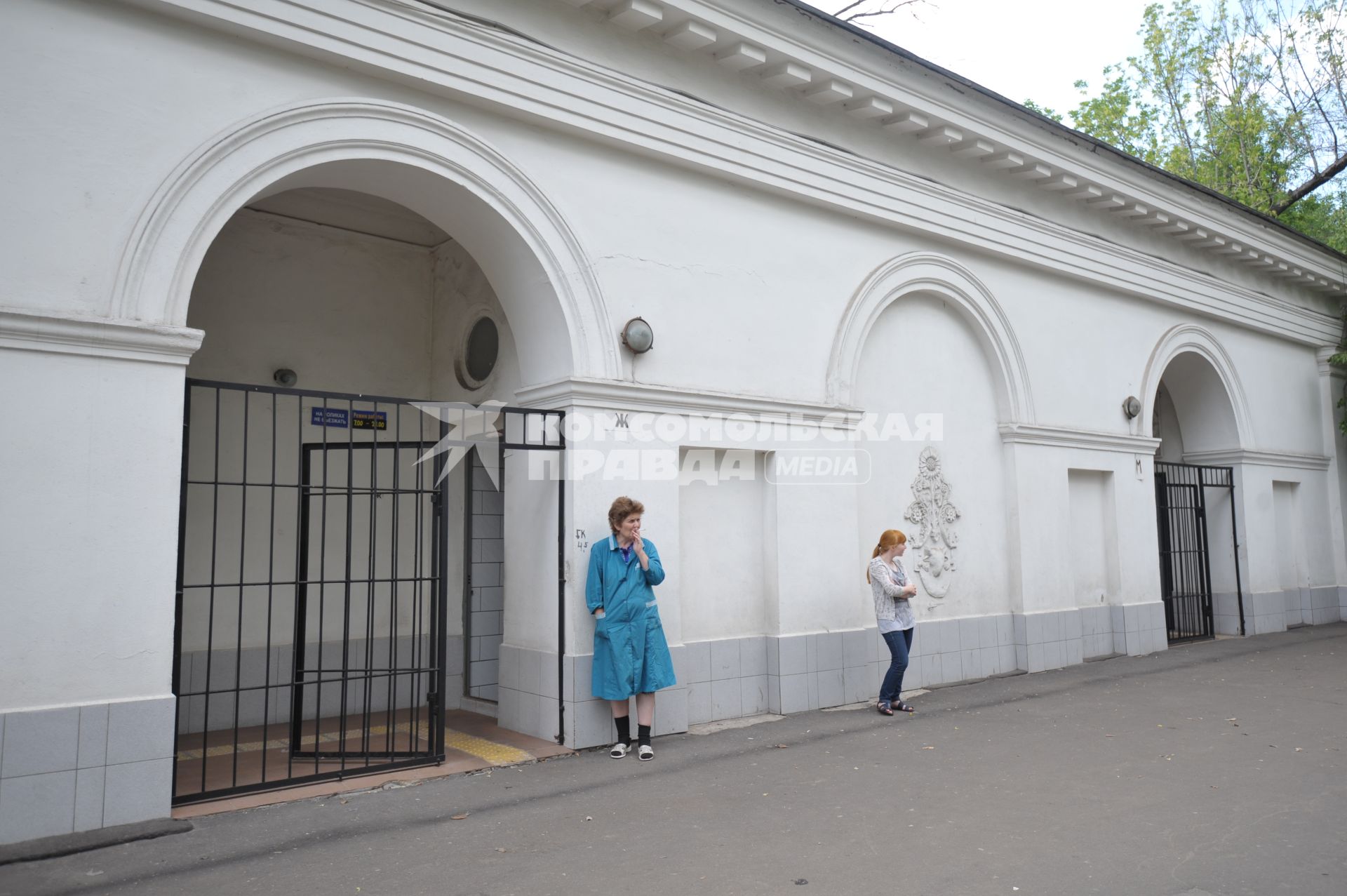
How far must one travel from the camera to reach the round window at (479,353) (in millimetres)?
8719

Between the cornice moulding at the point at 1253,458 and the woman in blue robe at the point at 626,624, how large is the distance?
36.4 feet

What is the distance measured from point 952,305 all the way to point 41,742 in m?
Result: 8.94

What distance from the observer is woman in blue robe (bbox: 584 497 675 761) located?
668 centimetres

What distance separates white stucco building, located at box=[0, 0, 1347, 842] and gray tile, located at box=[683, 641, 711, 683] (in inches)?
1.3

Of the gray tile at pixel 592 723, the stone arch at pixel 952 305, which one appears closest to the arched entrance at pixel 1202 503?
the stone arch at pixel 952 305

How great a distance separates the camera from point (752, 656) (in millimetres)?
8070

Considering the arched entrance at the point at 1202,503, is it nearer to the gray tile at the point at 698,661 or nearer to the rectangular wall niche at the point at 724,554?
the rectangular wall niche at the point at 724,554

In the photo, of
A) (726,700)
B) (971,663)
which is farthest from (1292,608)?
(726,700)

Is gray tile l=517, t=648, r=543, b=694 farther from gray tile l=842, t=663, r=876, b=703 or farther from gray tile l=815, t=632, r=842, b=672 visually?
gray tile l=842, t=663, r=876, b=703

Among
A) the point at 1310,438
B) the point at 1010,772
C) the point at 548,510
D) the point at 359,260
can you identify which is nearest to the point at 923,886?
the point at 1010,772

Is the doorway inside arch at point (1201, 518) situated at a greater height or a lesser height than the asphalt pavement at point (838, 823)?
greater

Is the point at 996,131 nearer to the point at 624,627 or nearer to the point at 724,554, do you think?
the point at 724,554

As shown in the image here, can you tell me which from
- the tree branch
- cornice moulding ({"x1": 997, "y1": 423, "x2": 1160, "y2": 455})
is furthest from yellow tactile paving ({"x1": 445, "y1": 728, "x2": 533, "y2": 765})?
the tree branch

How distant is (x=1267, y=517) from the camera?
46.4 ft
